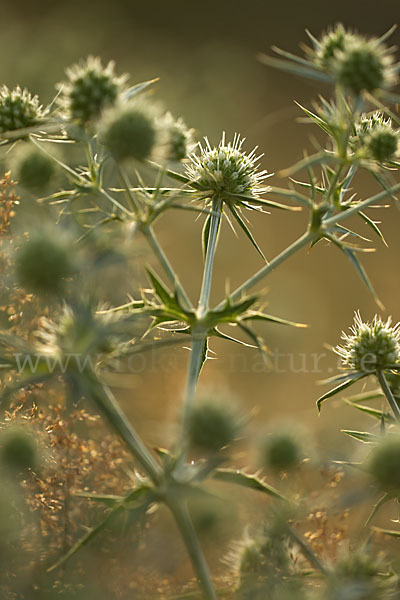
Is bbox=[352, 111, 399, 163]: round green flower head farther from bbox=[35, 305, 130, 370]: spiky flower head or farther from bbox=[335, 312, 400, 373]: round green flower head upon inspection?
bbox=[35, 305, 130, 370]: spiky flower head

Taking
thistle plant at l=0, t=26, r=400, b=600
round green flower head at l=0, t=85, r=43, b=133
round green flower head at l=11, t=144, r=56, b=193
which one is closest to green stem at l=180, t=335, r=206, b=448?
thistle plant at l=0, t=26, r=400, b=600

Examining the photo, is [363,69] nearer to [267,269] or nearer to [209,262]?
[267,269]

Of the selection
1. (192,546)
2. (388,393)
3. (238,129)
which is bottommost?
(192,546)

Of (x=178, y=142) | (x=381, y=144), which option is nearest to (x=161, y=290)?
(x=178, y=142)

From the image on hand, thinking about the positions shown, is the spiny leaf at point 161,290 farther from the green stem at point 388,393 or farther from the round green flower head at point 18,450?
the green stem at point 388,393

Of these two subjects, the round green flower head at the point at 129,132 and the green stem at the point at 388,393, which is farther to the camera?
the green stem at the point at 388,393

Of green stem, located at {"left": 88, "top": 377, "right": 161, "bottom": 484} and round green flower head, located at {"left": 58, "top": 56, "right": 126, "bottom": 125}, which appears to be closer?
green stem, located at {"left": 88, "top": 377, "right": 161, "bottom": 484}

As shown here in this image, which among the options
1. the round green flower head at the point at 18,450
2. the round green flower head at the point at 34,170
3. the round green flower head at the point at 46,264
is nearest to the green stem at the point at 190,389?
the round green flower head at the point at 46,264
